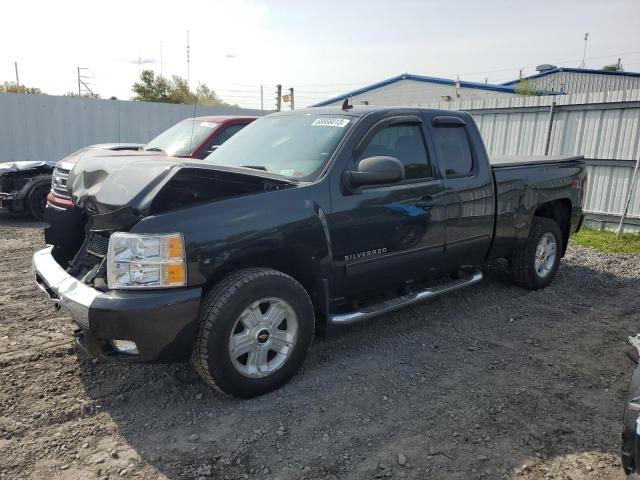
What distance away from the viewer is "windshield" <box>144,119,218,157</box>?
7336mm

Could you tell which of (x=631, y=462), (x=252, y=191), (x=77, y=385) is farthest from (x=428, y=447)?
(x=77, y=385)

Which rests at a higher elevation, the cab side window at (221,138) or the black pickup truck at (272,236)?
the cab side window at (221,138)

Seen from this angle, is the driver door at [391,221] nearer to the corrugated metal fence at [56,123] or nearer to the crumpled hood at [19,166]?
the crumpled hood at [19,166]

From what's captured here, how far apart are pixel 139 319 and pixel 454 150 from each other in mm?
3250

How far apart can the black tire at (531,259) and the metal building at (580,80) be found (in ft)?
83.5

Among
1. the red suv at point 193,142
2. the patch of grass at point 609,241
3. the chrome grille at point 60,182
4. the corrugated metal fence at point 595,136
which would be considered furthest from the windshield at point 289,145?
the corrugated metal fence at point 595,136

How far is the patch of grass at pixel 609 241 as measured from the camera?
8070 mm

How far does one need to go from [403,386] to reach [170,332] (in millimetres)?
1680

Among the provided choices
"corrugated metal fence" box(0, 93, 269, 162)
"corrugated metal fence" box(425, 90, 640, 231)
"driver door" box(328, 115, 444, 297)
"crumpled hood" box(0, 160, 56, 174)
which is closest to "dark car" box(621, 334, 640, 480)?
"driver door" box(328, 115, 444, 297)

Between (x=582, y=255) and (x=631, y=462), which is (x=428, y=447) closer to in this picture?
(x=631, y=462)

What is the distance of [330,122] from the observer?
4.09m

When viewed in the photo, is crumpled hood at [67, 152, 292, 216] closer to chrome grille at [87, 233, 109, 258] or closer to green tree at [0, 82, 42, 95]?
chrome grille at [87, 233, 109, 258]

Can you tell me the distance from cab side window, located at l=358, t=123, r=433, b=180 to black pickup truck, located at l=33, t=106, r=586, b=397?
0.01 m

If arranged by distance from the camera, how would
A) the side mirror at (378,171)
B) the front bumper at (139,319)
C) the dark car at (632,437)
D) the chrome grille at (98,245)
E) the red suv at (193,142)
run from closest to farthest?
the dark car at (632,437) < the front bumper at (139,319) < the chrome grille at (98,245) < the side mirror at (378,171) < the red suv at (193,142)
